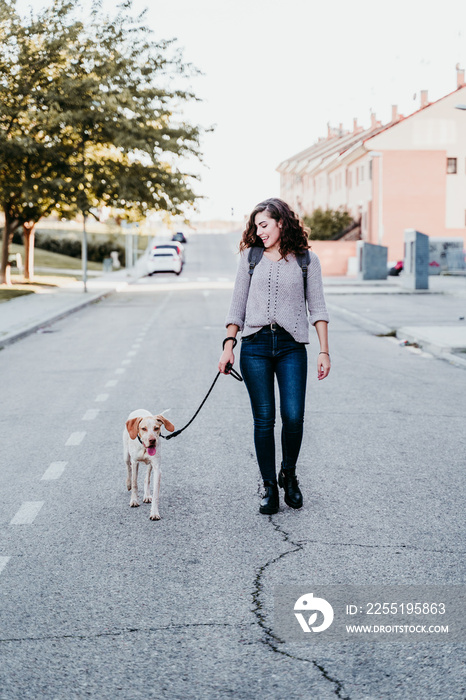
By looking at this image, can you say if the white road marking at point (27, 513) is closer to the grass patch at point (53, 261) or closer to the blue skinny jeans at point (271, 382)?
the blue skinny jeans at point (271, 382)

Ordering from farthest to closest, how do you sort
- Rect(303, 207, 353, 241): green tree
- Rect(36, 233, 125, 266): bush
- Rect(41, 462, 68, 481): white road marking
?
Rect(36, 233, 125, 266): bush → Rect(303, 207, 353, 241): green tree → Rect(41, 462, 68, 481): white road marking

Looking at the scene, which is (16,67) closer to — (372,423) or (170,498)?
(372,423)

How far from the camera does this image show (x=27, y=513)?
20.1ft

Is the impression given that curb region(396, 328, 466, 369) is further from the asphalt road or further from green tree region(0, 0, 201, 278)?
green tree region(0, 0, 201, 278)

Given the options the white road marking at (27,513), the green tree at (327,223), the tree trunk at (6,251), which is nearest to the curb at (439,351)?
the white road marking at (27,513)

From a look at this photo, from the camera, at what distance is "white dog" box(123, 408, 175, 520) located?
5773mm

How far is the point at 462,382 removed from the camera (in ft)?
41.7

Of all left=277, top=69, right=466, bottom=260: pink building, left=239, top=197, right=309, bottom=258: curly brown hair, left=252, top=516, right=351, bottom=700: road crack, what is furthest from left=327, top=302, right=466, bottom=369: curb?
left=277, top=69, right=466, bottom=260: pink building

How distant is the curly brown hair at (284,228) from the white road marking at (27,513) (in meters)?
2.15

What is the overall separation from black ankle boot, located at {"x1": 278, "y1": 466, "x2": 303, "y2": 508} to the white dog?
0.82 meters

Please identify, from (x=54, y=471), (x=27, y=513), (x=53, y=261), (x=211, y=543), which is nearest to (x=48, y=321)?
(x=54, y=471)

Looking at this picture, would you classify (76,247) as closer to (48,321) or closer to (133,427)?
(48,321)

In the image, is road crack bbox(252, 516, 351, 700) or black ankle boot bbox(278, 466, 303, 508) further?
black ankle boot bbox(278, 466, 303, 508)

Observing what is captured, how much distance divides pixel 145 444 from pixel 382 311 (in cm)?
2164
